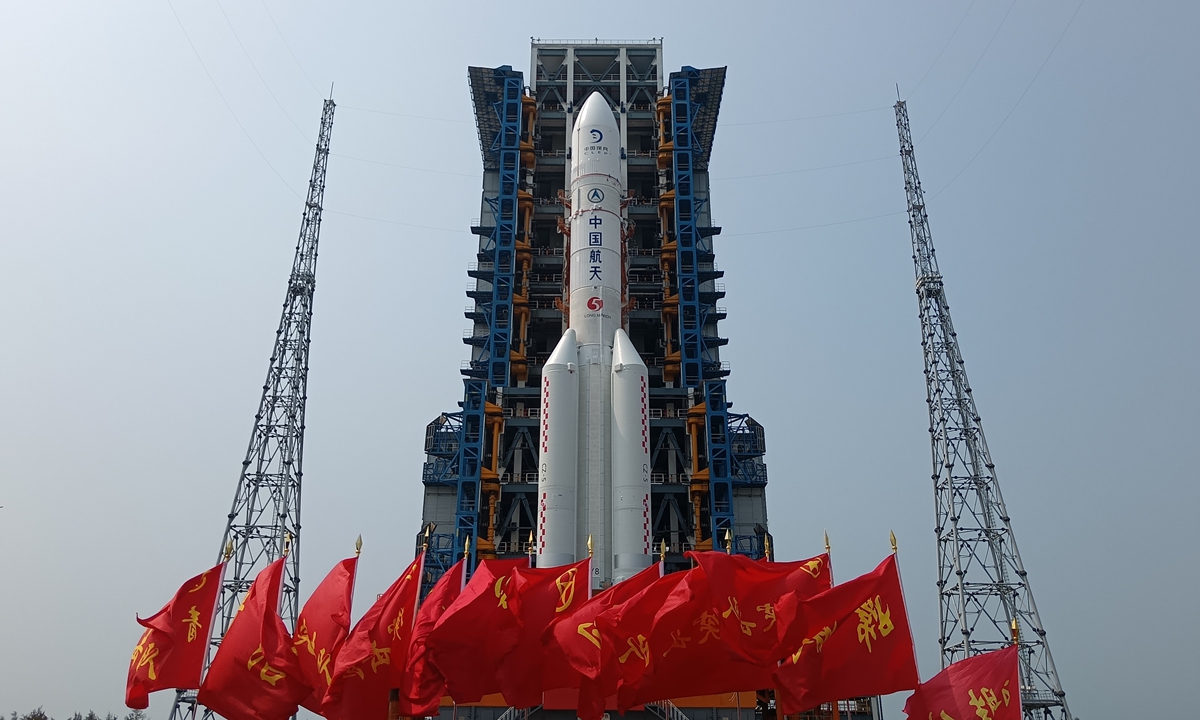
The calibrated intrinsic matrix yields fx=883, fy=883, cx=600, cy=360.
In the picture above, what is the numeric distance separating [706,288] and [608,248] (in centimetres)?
1173

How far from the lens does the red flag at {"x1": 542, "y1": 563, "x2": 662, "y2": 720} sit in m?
18.8

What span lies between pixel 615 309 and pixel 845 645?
21.7m

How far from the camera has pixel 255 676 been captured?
1914cm

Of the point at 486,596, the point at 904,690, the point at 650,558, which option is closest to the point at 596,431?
the point at 650,558

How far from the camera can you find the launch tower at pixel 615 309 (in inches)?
1668

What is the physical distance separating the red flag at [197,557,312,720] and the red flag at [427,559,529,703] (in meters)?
3.22

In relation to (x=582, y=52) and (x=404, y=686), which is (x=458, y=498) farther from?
(x=582, y=52)

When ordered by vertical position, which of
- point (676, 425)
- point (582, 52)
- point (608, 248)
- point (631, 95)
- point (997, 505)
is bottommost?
point (997, 505)

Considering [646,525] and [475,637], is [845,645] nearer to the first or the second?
[475,637]

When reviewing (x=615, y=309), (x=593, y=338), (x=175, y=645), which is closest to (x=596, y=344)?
(x=593, y=338)

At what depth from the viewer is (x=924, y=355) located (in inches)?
1678

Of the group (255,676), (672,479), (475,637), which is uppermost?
(672,479)

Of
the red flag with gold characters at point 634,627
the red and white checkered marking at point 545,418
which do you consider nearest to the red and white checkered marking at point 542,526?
the red and white checkered marking at point 545,418

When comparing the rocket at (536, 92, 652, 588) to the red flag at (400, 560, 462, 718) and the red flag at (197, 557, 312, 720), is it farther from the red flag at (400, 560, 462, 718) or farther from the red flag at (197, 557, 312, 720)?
the red flag at (197, 557, 312, 720)
